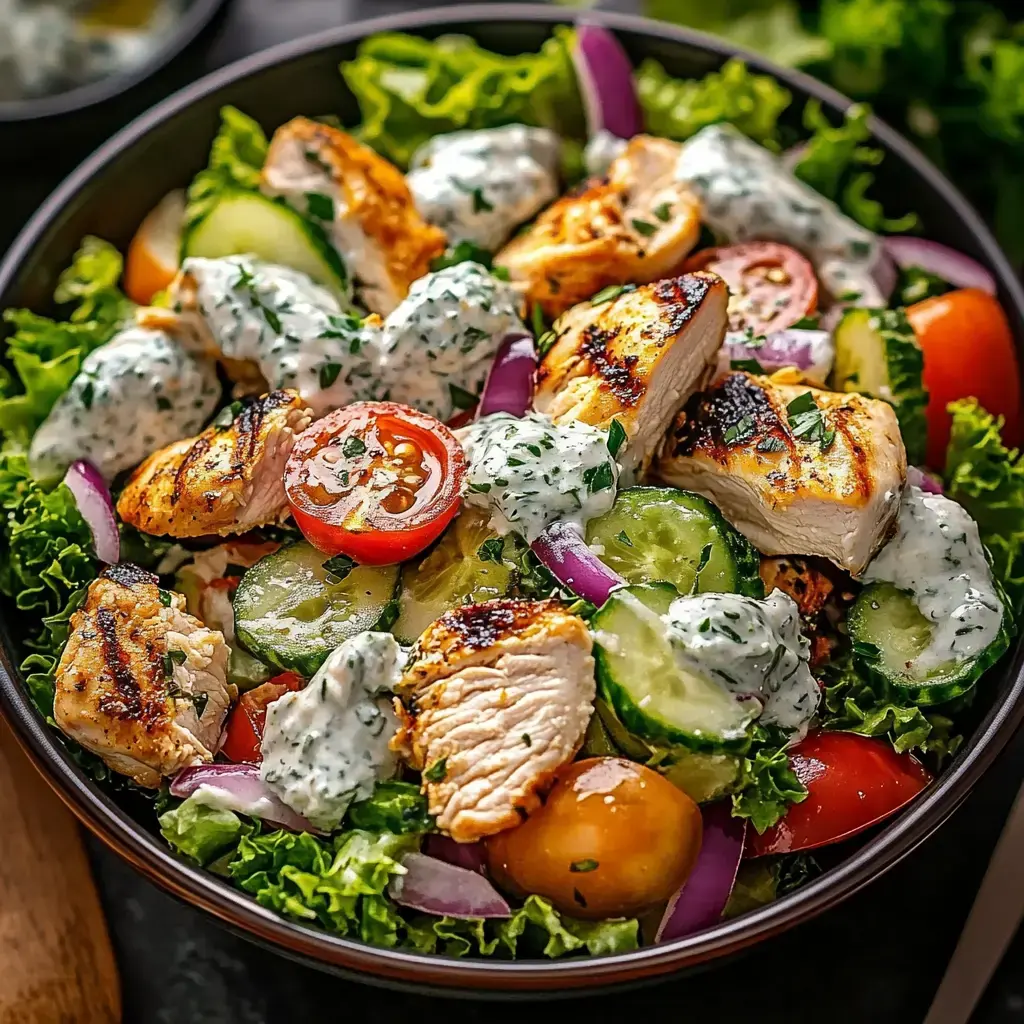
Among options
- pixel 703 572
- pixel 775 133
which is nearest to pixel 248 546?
pixel 703 572

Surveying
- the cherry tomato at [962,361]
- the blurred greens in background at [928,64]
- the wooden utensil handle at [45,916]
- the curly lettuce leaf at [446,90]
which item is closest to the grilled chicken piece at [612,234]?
the curly lettuce leaf at [446,90]

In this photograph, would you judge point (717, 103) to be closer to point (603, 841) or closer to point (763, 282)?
point (763, 282)

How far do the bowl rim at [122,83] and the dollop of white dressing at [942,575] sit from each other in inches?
125

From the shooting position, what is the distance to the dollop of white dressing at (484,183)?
12.3 feet

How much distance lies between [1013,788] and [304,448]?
87.3 inches

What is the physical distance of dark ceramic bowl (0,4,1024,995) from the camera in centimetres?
268

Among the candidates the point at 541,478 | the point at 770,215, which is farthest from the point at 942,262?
the point at 541,478

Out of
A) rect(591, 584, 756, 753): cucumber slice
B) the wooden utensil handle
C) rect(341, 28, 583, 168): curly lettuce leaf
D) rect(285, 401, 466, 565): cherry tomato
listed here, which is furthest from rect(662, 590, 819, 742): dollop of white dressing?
rect(341, 28, 583, 168): curly lettuce leaf

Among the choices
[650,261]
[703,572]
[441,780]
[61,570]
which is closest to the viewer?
[441,780]

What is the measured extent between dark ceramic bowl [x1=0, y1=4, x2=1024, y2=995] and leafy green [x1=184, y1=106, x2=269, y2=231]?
126 mm

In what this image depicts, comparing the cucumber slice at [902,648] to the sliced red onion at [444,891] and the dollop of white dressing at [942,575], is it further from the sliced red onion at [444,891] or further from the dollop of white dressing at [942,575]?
the sliced red onion at [444,891]

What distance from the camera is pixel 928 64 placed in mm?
4805

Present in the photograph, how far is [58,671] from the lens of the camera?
2.97 metres

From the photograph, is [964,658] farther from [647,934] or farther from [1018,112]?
[1018,112]
